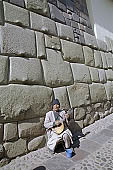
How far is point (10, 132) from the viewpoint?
1.77 meters

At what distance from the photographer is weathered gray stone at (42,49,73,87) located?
233 cm

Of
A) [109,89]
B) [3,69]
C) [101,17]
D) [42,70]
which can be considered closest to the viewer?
[3,69]

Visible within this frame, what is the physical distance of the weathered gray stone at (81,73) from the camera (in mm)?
2854

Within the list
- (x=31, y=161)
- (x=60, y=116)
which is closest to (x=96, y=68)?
(x=60, y=116)

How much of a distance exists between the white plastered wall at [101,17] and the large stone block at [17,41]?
239cm

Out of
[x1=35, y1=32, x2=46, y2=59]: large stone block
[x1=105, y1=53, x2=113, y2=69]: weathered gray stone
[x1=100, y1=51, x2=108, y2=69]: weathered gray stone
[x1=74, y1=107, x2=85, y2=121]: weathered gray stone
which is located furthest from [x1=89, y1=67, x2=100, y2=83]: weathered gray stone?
[x1=35, y1=32, x2=46, y2=59]: large stone block

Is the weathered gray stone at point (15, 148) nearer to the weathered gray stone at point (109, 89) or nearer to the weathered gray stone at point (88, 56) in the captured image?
the weathered gray stone at point (88, 56)

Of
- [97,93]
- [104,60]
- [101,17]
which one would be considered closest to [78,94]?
[97,93]

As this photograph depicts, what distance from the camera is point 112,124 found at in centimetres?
292

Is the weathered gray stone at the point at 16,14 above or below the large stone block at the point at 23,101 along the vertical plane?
above

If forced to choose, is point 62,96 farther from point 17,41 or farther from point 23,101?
point 17,41

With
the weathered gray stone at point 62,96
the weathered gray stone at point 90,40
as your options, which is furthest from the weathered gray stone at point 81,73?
the weathered gray stone at point 90,40

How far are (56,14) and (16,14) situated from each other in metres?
1.00

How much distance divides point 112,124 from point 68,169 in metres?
1.76
